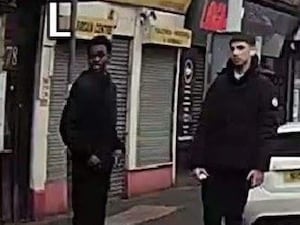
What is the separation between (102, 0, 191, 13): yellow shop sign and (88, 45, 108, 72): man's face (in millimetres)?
6529

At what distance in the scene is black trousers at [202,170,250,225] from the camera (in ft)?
30.3

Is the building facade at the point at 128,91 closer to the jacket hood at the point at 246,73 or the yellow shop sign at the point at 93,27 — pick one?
the yellow shop sign at the point at 93,27

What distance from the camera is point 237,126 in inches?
361

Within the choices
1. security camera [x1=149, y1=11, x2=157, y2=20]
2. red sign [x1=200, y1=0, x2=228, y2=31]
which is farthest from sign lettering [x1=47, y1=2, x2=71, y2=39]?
red sign [x1=200, y1=0, x2=228, y2=31]

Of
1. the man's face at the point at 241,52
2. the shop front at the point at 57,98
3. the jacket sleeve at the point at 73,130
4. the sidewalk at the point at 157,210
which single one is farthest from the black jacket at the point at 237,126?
the sidewalk at the point at 157,210

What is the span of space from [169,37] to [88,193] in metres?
8.52

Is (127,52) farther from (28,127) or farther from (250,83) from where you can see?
(250,83)

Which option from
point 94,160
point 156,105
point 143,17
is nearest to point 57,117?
point 143,17

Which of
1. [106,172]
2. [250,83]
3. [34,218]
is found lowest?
[34,218]

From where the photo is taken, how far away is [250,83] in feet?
30.3

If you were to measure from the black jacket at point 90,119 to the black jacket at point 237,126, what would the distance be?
4.13 ft

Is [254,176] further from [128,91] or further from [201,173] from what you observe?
[128,91]

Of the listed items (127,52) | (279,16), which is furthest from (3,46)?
(279,16)

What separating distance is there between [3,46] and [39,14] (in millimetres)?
805
